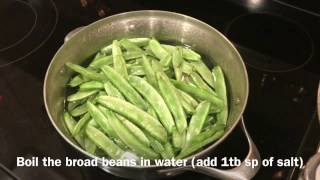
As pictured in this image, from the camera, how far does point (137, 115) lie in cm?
104

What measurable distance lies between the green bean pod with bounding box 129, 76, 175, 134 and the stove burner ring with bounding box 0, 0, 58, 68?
418 mm

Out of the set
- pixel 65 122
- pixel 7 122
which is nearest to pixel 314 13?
pixel 65 122

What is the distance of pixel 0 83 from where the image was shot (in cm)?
125

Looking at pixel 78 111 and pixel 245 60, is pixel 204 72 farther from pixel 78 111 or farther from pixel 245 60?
pixel 78 111

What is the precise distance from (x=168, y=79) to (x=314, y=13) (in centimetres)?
63

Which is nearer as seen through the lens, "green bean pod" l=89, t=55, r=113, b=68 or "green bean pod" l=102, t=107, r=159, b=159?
"green bean pod" l=102, t=107, r=159, b=159

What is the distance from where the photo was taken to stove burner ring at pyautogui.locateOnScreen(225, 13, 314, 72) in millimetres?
1254

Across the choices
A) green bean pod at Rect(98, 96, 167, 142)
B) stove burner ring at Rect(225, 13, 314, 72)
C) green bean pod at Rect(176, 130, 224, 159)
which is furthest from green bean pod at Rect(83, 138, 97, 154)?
stove burner ring at Rect(225, 13, 314, 72)

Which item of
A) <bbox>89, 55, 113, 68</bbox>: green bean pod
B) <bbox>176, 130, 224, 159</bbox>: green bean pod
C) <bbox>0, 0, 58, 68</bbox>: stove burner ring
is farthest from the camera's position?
<bbox>0, 0, 58, 68</bbox>: stove burner ring

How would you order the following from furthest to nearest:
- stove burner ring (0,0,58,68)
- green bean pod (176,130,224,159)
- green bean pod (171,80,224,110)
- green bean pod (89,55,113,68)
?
stove burner ring (0,0,58,68) → green bean pod (89,55,113,68) → green bean pod (171,80,224,110) → green bean pod (176,130,224,159)

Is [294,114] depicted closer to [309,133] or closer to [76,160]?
[309,133]

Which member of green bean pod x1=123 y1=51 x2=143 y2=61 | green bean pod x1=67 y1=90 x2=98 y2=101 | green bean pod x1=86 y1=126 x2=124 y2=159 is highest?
green bean pod x1=123 y1=51 x2=143 y2=61

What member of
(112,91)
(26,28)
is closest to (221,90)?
(112,91)

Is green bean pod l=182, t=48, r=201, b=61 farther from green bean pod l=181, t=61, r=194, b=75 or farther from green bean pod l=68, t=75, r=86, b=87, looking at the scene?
green bean pod l=68, t=75, r=86, b=87
